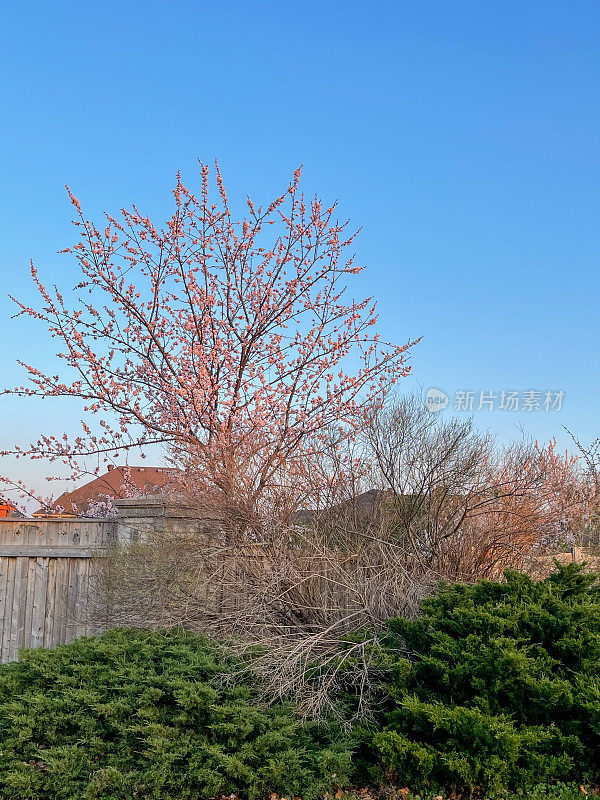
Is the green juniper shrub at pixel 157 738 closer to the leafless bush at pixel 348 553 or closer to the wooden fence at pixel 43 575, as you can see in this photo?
the leafless bush at pixel 348 553

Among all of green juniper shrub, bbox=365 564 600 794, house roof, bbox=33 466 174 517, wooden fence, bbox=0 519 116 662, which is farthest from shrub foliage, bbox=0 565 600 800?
house roof, bbox=33 466 174 517

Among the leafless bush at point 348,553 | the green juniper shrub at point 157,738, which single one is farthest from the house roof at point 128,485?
the green juniper shrub at point 157,738

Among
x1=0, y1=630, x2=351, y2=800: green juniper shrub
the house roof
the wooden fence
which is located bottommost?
x1=0, y1=630, x2=351, y2=800: green juniper shrub

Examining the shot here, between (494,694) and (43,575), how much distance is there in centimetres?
551

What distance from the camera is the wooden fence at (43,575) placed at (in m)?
7.86

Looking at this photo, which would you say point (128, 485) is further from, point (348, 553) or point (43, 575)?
point (348, 553)

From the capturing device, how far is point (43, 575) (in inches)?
316

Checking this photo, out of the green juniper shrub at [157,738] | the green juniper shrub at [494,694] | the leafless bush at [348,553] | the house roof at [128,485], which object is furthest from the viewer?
the house roof at [128,485]

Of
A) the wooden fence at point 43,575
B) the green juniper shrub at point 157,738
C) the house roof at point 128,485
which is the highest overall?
the house roof at point 128,485

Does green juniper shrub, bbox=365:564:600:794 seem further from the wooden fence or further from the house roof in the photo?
the wooden fence

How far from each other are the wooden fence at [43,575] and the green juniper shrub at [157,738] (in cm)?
290

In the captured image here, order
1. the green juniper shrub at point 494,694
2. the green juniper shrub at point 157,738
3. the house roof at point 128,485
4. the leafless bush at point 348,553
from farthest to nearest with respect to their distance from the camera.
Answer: the house roof at point 128,485, the leafless bush at point 348,553, the green juniper shrub at point 157,738, the green juniper shrub at point 494,694

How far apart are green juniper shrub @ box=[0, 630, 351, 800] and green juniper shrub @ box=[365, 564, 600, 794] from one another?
0.50m

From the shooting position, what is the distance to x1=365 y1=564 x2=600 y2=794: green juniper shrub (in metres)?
4.10
